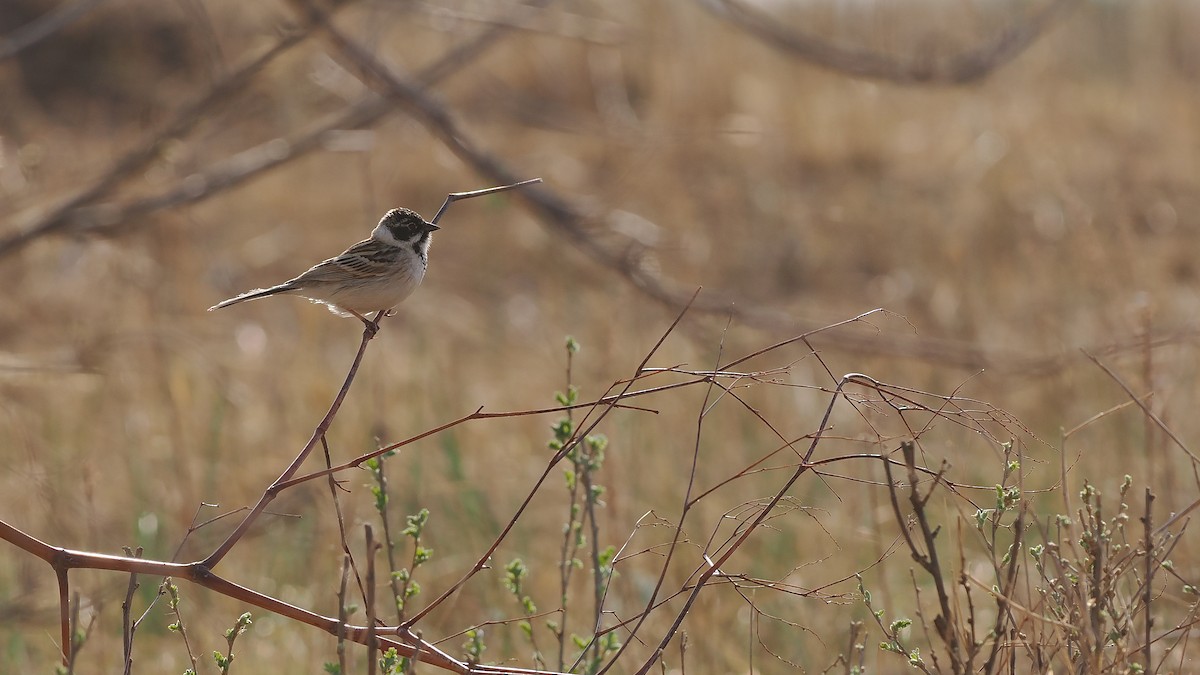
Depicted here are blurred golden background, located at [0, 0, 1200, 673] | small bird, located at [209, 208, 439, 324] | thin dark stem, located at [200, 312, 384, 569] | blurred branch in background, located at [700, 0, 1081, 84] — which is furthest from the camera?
blurred golden background, located at [0, 0, 1200, 673]

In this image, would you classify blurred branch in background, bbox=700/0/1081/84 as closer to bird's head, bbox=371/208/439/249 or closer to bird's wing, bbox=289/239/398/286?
bird's head, bbox=371/208/439/249

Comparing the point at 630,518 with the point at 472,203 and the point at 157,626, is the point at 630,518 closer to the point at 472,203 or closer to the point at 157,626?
the point at 157,626

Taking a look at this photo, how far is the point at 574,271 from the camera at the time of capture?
29.6 ft

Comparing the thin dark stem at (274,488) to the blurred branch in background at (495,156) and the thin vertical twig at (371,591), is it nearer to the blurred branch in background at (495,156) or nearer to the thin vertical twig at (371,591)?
the thin vertical twig at (371,591)

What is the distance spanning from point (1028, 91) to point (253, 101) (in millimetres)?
8798

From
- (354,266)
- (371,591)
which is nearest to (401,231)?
(354,266)

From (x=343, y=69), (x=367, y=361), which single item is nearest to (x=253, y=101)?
(x=343, y=69)

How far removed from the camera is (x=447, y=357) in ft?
25.6

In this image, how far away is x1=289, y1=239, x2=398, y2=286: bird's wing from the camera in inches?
125

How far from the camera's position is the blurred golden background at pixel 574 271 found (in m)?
4.00

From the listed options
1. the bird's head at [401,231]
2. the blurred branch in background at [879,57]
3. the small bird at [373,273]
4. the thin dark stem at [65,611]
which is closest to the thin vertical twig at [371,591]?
the thin dark stem at [65,611]

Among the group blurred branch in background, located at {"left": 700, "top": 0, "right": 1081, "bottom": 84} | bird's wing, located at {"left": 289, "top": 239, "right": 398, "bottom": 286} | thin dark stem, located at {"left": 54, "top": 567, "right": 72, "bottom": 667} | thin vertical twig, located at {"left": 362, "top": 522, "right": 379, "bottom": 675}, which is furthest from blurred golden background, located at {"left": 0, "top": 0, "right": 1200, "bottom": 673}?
thin dark stem, located at {"left": 54, "top": 567, "right": 72, "bottom": 667}

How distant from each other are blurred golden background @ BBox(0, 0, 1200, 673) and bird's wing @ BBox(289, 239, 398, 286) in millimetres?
345

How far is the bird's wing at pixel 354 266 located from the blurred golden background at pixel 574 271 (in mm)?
345
